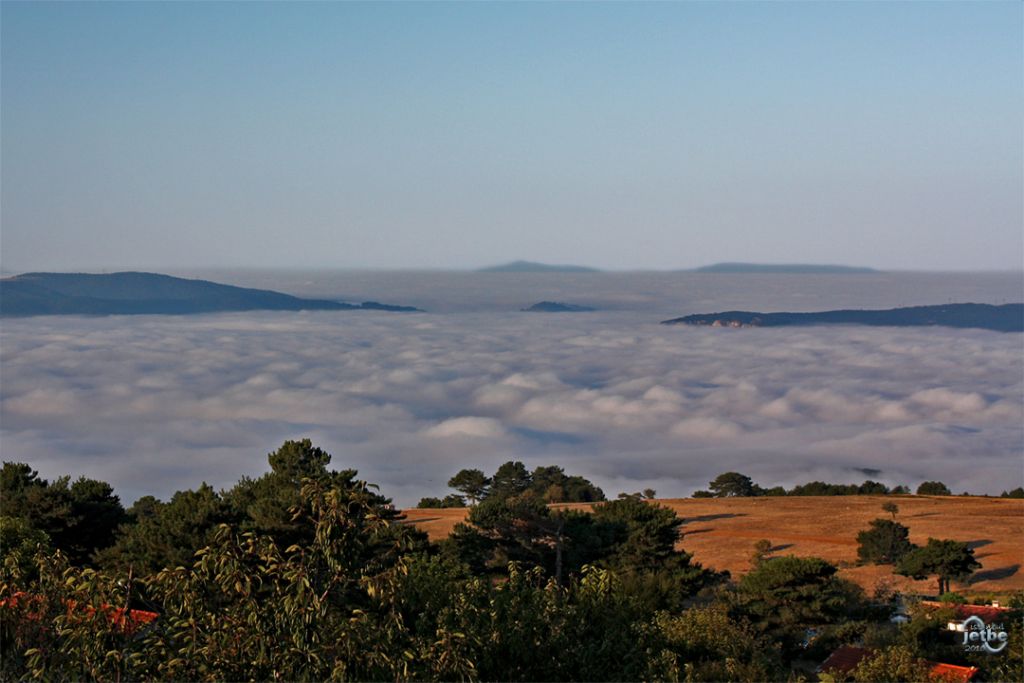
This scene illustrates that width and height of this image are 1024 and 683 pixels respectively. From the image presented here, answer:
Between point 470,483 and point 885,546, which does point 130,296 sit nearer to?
point 470,483

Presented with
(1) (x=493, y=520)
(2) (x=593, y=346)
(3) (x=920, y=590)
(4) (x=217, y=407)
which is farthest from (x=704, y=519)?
(2) (x=593, y=346)

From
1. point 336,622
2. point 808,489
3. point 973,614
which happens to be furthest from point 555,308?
point 336,622

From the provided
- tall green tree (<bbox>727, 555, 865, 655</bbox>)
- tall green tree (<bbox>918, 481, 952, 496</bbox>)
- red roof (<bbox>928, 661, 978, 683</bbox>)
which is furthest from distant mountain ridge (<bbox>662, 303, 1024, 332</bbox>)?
red roof (<bbox>928, 661, 978, 683</bbox>)

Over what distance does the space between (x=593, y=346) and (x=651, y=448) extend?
53.3 meters

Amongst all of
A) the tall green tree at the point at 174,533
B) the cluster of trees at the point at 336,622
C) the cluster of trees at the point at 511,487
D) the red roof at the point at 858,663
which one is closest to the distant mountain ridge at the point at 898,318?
the cluster of trees at the point at 511,487

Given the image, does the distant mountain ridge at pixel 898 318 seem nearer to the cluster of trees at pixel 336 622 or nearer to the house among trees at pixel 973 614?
the house among trees at pixel 973 614

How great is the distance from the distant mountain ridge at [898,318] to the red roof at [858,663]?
141901 mm

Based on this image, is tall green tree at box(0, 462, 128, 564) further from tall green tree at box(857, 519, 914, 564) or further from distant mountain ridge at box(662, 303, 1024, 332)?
distant mountain ridge at box(662, 303, 1024, 332)

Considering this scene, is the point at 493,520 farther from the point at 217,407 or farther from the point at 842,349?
the point at 842,349

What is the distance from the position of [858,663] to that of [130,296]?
116 m

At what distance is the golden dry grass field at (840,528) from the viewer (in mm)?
33359

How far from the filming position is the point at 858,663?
47.1ft

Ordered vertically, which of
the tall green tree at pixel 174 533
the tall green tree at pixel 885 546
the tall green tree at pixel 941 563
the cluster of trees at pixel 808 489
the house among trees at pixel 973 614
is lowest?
the cluster of trees at pixel 808 489

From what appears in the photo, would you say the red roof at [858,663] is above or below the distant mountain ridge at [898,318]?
below
